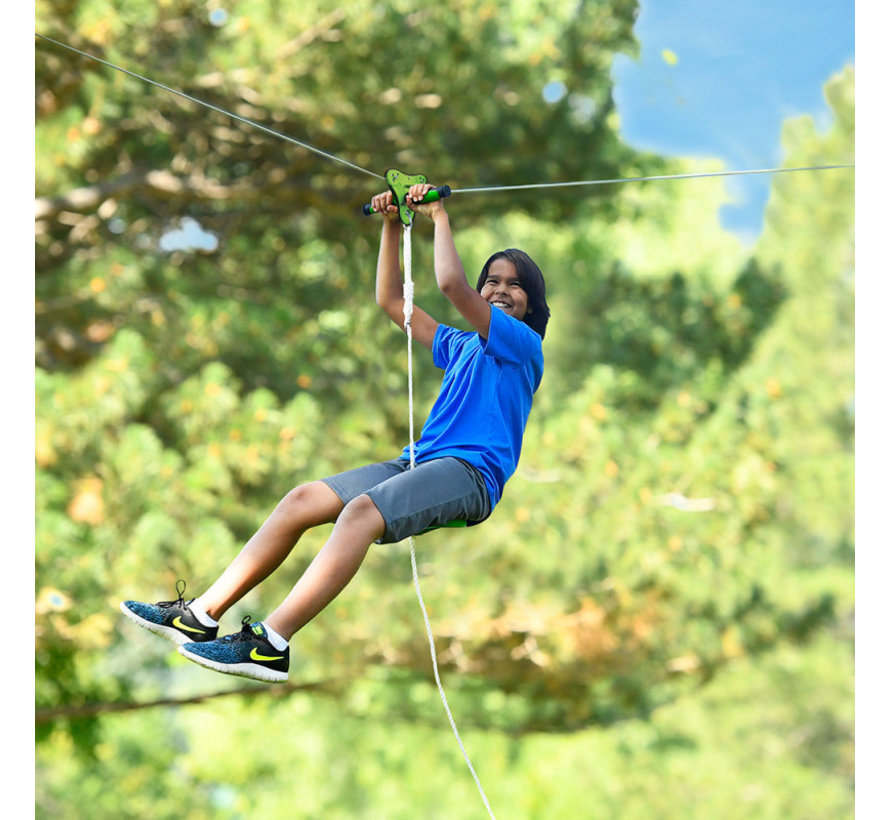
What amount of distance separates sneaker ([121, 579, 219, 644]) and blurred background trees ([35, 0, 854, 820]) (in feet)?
8.50

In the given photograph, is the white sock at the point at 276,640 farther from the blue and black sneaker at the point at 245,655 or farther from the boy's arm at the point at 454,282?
the boy's arm at the point at 454,282

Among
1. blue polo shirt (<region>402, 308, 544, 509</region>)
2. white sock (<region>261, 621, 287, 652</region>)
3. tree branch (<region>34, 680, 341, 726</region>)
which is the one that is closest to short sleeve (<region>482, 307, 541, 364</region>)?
blue polo shirt (<region>402, 308, 544, 509</region>)

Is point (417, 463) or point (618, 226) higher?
point (618, 226)

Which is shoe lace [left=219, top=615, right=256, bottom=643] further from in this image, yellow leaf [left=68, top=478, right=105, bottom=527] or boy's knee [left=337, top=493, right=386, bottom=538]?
yellow leaf [left=68, top=478, right=105, bottom=527]

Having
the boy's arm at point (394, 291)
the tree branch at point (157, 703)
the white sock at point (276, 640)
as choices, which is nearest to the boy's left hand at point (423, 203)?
the boy's arm at point (394, 291)

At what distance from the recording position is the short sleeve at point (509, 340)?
2.08 meters

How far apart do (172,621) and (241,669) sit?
0.56ft

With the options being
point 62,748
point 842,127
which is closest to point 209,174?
point 62,748

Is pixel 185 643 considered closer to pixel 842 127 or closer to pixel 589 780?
pixel 589 780

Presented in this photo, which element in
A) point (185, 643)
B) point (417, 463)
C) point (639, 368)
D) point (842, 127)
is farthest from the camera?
point (842, 127)

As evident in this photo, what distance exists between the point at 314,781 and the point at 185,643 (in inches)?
150

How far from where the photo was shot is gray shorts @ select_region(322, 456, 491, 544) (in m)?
1.97

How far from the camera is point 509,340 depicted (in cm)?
211

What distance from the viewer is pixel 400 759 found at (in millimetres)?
5441
